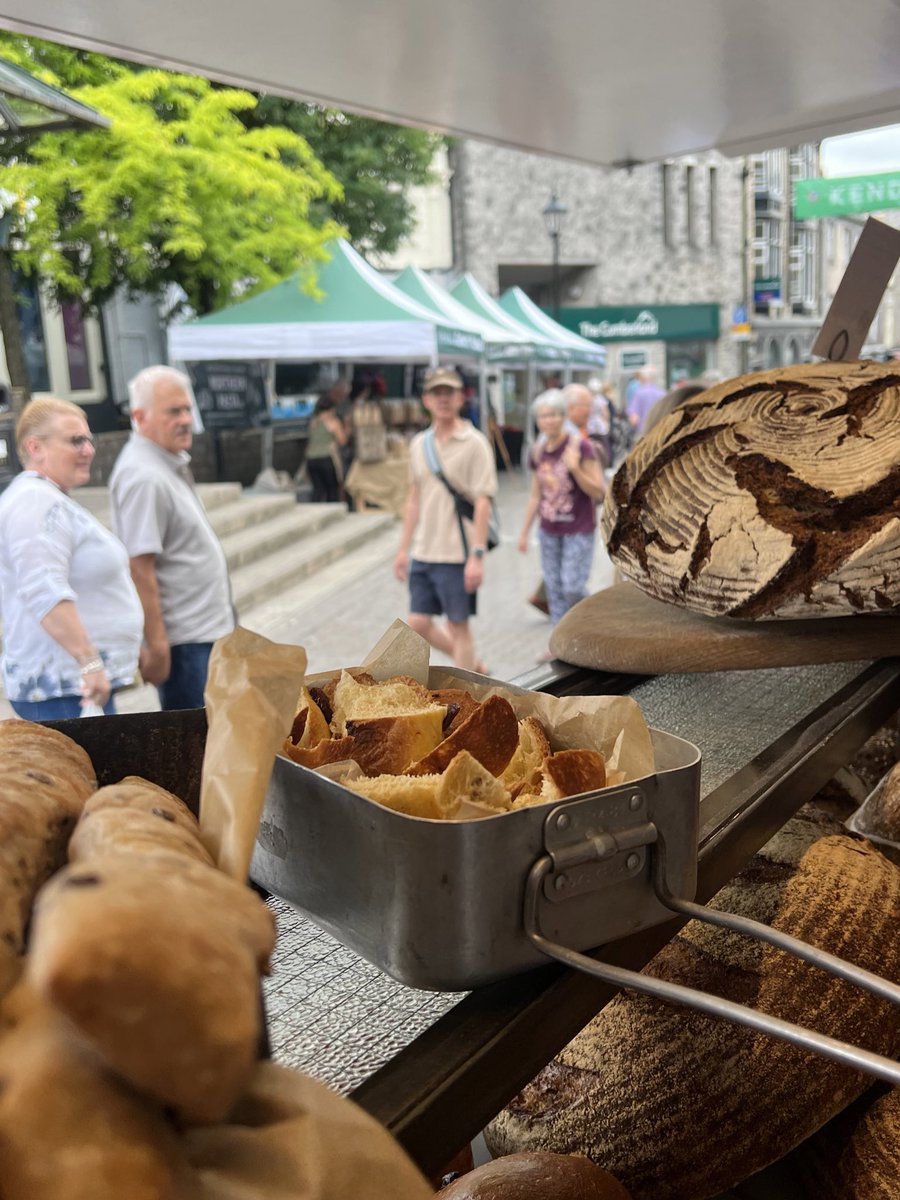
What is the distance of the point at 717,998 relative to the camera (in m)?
0.61

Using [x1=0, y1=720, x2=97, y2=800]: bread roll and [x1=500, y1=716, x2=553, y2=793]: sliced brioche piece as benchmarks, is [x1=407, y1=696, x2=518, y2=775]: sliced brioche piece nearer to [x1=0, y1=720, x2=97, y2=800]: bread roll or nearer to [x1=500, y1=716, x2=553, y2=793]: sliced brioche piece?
[x1=500, y1=716, x2=553, y2=793]: sliced brioche piece

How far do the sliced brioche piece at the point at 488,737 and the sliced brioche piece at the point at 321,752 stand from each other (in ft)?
0.18

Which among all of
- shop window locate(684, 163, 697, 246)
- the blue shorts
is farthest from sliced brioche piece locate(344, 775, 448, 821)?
shop window locate(684, 163, 697, 246)

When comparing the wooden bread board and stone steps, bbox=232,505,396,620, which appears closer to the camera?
the wooden bread board

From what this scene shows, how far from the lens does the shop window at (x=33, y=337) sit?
40.3ft

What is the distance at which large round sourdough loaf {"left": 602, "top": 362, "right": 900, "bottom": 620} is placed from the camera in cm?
141

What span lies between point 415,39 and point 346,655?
5.38 meters

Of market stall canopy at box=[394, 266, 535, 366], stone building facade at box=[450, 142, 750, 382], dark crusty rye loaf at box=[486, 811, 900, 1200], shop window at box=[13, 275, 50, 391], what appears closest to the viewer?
dark crusty rye loaf at box=[486, 811, 900, 1200]

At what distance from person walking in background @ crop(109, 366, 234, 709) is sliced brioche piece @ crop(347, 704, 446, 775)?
2859mm

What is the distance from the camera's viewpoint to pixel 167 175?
38.4 ft

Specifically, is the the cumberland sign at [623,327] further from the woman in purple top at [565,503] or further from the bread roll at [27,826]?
the bread roll at [27,826]

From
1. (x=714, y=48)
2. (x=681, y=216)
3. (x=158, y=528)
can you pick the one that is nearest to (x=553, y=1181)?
(x=714, y=48)

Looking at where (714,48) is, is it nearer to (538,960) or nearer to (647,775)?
(647,775)

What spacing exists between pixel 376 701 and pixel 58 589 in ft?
9.03
